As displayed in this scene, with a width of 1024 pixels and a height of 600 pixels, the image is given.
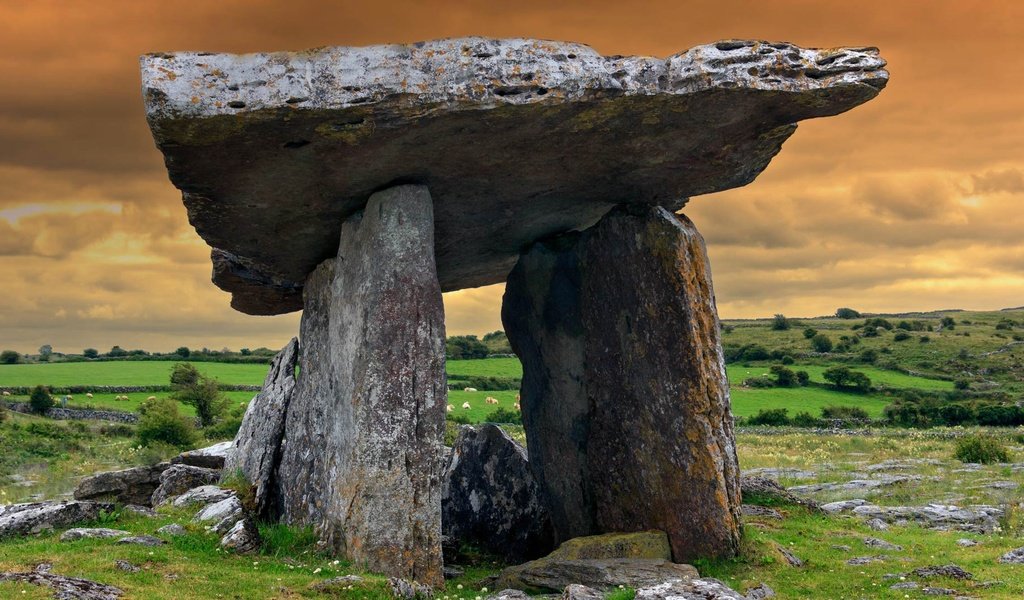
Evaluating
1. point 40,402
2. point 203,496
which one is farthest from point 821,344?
point 203,496

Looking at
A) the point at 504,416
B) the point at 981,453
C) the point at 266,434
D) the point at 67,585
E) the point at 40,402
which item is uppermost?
the point at 266,434

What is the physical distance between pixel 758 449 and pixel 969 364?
166 ft

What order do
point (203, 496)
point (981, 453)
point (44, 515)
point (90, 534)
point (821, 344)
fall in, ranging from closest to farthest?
point (90, 534), point (44, 515), point (203, 496), point (981, 453), point (821, 344)

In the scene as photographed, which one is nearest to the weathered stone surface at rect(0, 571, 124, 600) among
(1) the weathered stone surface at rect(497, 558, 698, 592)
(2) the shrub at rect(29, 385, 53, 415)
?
(1) the weathered stone surface at rect(497, 558, 698, 592)

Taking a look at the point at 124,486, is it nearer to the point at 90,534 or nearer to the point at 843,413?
the point at 90,534

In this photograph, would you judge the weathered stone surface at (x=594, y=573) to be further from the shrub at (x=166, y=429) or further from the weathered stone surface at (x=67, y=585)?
the shrub at (x=166, y=429)

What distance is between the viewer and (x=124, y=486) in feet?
59.4

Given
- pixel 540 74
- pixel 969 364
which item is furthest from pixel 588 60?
pixel 969 364

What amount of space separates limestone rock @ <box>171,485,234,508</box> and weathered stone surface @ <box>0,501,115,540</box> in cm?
126

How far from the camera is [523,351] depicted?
761 inches

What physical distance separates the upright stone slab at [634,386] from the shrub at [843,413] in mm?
42526

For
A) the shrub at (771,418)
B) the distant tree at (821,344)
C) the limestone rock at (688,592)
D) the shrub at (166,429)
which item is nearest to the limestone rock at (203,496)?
the limestone rock at (688,592)

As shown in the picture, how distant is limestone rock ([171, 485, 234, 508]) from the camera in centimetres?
1630

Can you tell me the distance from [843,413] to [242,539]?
164 feet
